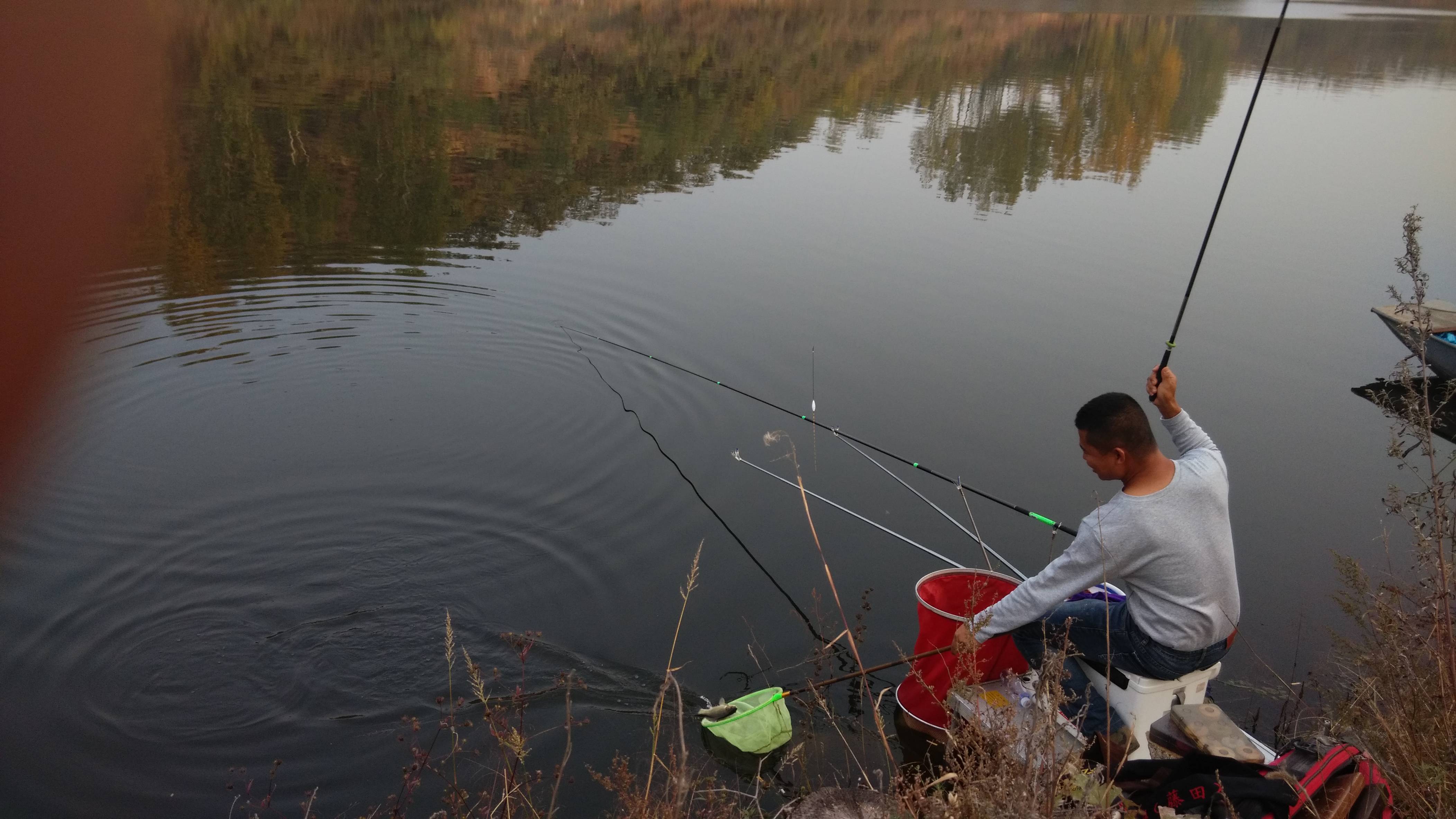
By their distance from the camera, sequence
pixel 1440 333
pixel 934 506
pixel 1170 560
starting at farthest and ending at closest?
pixel 1440 333 → pixel 934 506 → pixel 1170 560

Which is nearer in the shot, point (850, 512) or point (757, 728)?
point (757, 728)

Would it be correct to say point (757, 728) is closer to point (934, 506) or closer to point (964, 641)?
point (964, 641)

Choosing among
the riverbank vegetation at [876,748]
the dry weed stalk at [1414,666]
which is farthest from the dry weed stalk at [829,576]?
the dry weed stalk at [1414,666]

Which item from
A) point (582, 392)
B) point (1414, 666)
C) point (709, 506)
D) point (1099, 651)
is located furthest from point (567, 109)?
point (1414, 666)

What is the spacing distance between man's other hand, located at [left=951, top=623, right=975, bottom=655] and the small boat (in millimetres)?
6766

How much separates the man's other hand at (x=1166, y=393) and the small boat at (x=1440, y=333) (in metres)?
5.57

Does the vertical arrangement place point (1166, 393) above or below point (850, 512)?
above

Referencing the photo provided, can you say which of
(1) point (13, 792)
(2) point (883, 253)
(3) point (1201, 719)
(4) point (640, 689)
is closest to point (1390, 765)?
(3) point (1201, 719)

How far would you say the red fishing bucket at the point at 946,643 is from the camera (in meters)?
4.01

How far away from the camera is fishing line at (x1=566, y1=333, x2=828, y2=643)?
17.6 feet

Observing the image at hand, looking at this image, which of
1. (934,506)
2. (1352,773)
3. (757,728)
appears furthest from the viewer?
(934,506)

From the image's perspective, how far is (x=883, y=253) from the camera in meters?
12.2

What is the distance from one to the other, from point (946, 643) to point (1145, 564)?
2.85ft

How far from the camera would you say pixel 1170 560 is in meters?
3.43
